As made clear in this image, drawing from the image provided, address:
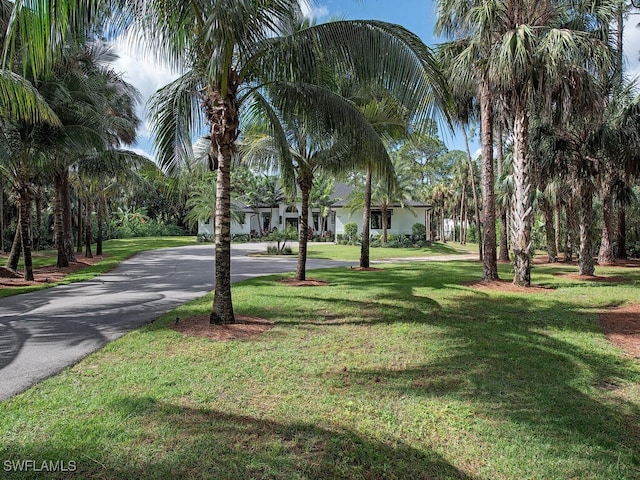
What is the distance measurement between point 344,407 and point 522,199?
10.1 meters

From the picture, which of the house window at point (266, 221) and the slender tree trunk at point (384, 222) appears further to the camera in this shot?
the house window at point (266, 221)

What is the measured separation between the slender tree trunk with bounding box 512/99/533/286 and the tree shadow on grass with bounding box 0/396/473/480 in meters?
10.1

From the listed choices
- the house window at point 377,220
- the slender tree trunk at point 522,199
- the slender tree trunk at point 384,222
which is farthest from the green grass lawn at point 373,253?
the slender tree trunk at point 522,199

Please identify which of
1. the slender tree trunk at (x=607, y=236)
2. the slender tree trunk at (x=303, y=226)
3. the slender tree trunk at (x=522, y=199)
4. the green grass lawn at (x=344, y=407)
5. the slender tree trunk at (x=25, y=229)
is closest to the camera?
the green grass lawn at (x=344, y=407)

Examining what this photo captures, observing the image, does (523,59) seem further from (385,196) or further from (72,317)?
(385,196)

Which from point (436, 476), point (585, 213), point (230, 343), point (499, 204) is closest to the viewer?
point (436, 476)

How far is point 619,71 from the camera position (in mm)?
14719

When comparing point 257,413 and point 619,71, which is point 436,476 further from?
point 619,71

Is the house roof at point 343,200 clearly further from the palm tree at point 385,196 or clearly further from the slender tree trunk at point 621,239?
the slender tree trunk at point 621,239

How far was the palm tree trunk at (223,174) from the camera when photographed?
6855 mm

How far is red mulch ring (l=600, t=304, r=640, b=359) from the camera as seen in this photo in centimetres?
615

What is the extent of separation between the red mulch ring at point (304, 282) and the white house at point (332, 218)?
2092 cm

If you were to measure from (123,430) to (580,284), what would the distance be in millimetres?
12994

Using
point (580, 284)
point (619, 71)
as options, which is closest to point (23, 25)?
point (580, 284)
